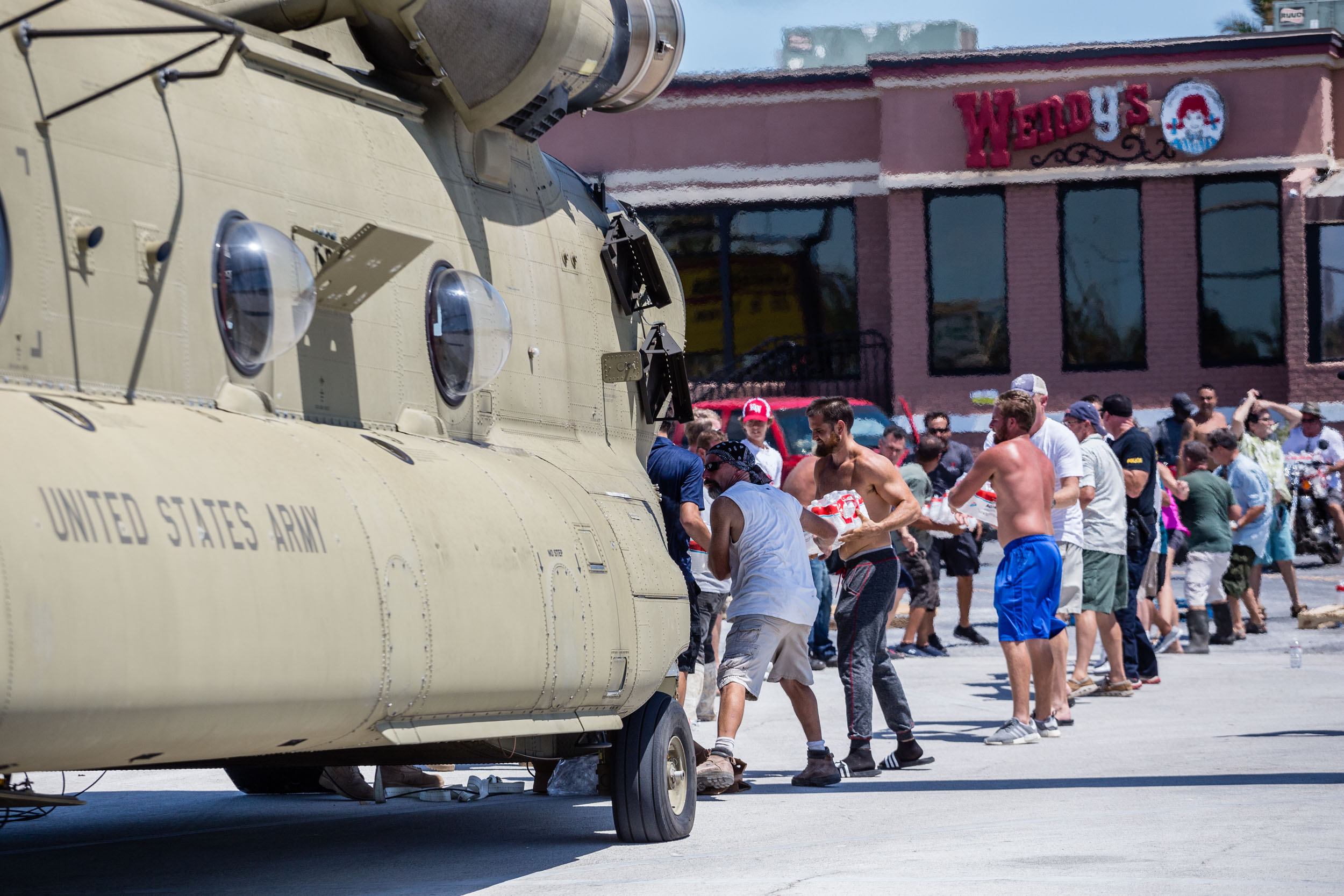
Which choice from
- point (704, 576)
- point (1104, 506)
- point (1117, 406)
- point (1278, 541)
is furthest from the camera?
point (1278, 541)

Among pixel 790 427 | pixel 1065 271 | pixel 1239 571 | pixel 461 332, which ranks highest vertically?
pixel 1065 271

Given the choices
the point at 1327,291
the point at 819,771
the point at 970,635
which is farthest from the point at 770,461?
the point at 1327,291

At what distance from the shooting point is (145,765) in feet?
15.8

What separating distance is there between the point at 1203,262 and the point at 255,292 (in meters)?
23.2

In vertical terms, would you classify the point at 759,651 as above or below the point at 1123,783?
above

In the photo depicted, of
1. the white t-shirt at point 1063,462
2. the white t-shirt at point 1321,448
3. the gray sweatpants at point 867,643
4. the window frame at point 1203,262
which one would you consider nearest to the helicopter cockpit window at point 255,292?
the gray sweatpants at point 867,643

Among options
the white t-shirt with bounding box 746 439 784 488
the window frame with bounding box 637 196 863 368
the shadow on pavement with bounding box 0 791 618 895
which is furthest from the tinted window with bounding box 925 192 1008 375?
the shadow on pavement with bounding box 0 791 618 895

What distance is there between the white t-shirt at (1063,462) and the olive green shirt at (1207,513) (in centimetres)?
Answer: 335

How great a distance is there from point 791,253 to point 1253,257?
7198mm

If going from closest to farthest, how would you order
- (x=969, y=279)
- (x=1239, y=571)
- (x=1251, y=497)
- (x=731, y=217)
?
(x=1239, y=571), (x=1251, y=497), (x=969, y=279), (x=731, y=217)

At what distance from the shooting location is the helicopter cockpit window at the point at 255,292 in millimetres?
5230

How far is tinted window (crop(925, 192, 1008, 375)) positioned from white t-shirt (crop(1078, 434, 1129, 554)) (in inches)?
580

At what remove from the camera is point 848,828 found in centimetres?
728

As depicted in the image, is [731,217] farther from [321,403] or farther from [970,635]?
[321,403]
